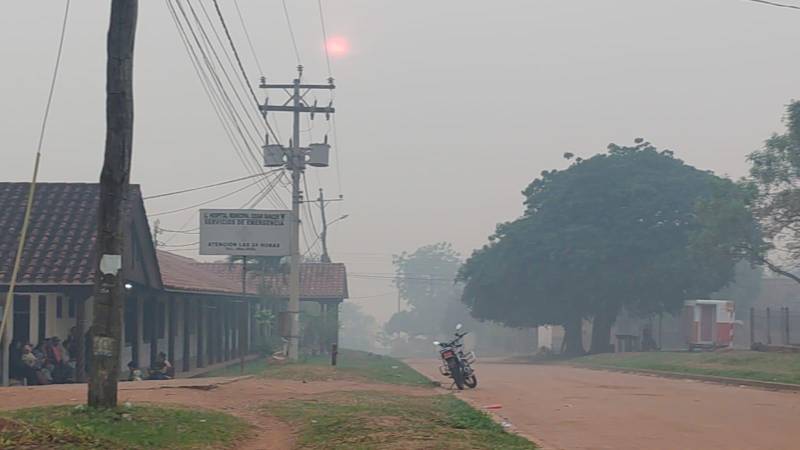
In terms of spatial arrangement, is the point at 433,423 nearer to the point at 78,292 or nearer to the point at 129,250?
the point at 78,292

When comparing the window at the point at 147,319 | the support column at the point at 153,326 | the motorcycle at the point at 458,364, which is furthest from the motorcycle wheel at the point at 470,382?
the window at the point at 147,319

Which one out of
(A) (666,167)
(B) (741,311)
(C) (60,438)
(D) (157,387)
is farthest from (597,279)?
(C) (60,438)

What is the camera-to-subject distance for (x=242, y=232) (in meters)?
36.9

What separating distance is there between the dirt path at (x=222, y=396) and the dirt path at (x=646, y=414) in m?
3.47

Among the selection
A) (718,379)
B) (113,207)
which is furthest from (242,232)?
(113,207)

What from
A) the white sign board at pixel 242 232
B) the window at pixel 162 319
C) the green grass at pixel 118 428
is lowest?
the green grass at pixel 118 428

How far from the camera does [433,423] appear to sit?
1388cm

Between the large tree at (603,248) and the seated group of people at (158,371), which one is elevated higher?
the large tree at (603,248)

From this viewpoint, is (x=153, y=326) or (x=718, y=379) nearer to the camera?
(x=718, y=379)

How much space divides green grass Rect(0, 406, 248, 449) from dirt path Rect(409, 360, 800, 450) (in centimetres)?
414

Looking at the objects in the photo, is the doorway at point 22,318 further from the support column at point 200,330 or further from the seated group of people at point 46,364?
the support column at point 200,330

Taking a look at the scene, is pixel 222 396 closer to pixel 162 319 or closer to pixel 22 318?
pixel 22 318

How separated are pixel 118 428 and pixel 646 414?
9.54 metres

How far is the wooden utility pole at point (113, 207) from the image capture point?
41.4ft
